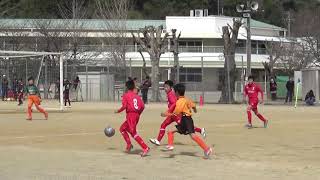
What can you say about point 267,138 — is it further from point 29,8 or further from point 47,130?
point 29,8

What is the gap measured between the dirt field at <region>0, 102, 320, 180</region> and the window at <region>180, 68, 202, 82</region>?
2552 cm

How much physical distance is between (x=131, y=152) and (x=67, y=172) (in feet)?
10.5

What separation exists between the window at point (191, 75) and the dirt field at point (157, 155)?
25523mm

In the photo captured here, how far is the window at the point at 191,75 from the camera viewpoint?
4634 cm

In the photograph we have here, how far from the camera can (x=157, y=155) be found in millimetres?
13250

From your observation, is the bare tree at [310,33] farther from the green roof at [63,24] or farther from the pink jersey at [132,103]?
the pink jersey at [132,103]

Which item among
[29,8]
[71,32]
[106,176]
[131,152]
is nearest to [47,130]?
[131,152]

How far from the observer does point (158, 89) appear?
4222 cm

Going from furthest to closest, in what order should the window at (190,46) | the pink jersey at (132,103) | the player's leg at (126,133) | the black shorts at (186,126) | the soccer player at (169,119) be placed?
the window at (190,46)
the soccer player at (169,119)
the player's leg at (126,133)
the pink jersey at (132,103)
the black shorts at (186,126)

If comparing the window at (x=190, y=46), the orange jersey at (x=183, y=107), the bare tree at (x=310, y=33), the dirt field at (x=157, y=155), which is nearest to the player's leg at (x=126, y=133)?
the dirt field at (x=157, y=155)

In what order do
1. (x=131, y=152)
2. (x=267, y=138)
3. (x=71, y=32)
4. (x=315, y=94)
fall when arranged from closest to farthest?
(x=131, y=152), (x=267, y=138), (x=315, y=94), (x=71, y=32)

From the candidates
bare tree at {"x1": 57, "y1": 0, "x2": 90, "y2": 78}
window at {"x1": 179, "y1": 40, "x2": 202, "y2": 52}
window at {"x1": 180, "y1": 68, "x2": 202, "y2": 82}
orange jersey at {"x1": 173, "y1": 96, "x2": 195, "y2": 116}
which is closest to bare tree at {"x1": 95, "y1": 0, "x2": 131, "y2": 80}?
bare tree at {"x1": 57, "y1": 0, "x2": 90, "y2": 78}

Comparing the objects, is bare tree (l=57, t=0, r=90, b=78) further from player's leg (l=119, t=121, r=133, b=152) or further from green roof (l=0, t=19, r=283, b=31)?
player's leg (l=119, t=121, r=133, b=152)

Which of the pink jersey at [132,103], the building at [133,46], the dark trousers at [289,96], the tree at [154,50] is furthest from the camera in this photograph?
the building at [133,46]
